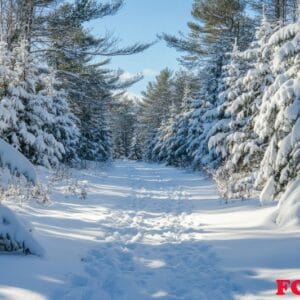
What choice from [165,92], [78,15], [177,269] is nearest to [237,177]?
[177,269]

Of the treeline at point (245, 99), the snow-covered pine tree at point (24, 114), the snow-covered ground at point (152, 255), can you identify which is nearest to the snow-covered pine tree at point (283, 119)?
the treeline at point (245, 99)

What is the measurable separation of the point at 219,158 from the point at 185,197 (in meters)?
6.76

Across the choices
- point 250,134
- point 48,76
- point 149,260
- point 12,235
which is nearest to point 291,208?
point 149,260

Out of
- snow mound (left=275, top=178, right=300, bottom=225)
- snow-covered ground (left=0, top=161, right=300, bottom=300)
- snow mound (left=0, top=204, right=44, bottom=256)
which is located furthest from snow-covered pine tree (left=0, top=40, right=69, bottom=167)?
snow mound (left=275, top=178, right=300, bottom=225)

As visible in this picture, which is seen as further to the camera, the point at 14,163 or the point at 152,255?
the point at 152,255

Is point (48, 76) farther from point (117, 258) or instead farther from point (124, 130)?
point (124, 130)

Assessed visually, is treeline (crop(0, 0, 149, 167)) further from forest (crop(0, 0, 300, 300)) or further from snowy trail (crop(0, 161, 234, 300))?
snowy trail (crop(0, 161, 234, 300))

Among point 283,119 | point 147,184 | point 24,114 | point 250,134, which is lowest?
point 147,184

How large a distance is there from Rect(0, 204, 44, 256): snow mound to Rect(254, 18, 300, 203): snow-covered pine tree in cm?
518

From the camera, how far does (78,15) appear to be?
65.4 feet

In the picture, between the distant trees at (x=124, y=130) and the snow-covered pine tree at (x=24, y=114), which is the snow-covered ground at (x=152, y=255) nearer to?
the snow-covered pine tree at (x=24, y=114)

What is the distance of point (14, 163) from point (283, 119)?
18.7 ft

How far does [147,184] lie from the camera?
1748cm

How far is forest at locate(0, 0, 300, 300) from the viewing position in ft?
17.8
